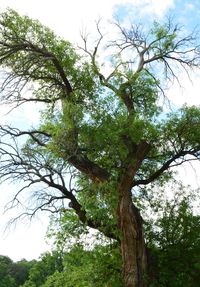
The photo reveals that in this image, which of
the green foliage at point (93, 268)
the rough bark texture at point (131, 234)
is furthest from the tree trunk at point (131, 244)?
the green foliage at point (93, 268)

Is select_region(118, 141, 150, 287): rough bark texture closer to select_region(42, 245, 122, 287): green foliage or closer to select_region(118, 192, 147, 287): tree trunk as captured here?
select_region(118, 192, 147, 287): tree trunk

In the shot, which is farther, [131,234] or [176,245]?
[176,245]

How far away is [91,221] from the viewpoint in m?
17.4

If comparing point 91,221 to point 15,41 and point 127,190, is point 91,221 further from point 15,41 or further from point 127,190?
point 15,41

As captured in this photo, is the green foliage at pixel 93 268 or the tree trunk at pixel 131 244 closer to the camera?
the tree trunk at pixel 131 244

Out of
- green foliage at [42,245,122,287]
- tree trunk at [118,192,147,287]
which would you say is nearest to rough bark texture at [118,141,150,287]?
tree trunk at [118,192,147,287]

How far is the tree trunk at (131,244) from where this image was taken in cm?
1555

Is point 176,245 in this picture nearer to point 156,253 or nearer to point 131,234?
point 156,253

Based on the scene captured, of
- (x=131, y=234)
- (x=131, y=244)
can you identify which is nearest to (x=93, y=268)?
(x=131, y=244)

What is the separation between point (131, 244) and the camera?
15.9 m

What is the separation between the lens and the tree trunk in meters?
15.5

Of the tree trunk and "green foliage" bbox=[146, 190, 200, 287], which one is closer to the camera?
the tree trunk

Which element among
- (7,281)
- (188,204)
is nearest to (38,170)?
(188,204)

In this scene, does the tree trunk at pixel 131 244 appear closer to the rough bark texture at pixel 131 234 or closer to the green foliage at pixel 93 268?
the rough bark texture at pixel 131 234
